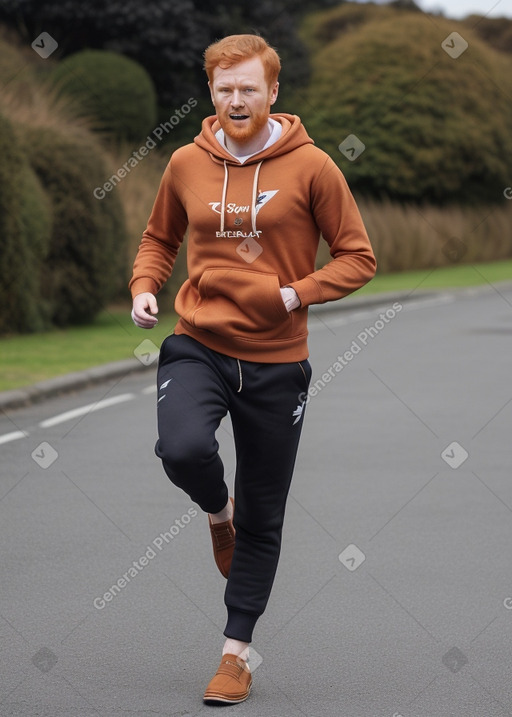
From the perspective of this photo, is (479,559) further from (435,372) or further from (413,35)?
(413,35)

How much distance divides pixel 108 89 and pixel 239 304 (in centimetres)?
2401

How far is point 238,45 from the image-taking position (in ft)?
Answer: 13.6

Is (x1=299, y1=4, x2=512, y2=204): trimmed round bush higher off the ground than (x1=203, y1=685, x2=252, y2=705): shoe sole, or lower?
lower

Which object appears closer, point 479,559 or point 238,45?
point 238,45

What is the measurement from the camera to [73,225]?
17094mm

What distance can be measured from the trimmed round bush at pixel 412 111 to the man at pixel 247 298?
29106 mm

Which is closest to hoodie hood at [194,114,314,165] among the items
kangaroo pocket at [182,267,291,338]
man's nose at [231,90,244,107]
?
man's nose at [231,90,244,107]

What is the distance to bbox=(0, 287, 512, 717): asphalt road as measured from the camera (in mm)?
4430

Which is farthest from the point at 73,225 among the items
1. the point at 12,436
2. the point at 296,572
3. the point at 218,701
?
the point at 218,701

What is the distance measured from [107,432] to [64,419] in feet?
2.40

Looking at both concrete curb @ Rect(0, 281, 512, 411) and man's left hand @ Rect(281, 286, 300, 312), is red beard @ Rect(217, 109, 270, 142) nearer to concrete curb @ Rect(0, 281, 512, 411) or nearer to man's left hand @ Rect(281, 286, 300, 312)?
man's left hand @ Rect(281, 286, 300, 312)

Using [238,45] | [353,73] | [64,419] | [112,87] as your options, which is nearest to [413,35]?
[353,73]

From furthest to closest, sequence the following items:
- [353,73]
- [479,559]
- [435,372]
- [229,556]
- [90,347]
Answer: [353,73], [90,347], [435,372], [479,559], [229,556]

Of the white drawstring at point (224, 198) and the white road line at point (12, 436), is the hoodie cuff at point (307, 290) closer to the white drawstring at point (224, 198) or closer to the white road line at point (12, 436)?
the white drawstring at point (224, 198)
